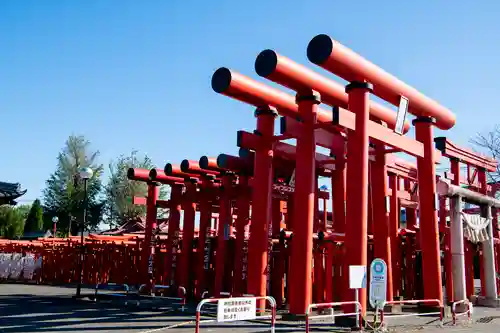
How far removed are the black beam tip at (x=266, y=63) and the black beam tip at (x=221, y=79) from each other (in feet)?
3.73

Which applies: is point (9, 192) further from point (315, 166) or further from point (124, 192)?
point (124, 192)

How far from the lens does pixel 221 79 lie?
13.8 metres

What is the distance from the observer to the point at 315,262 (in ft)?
54.5

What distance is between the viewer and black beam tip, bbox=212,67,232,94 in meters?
13.6

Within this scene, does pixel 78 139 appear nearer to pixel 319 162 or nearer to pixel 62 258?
pixel 62 258

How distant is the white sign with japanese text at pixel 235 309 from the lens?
784cm

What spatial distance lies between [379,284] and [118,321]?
21.5 ft

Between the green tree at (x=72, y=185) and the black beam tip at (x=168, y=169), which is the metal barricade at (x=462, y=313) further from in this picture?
the green tree at (x=72, y=185)

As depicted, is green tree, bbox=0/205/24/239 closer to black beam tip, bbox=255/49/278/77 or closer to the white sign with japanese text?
black beam tip, bbox=255/49/278/77

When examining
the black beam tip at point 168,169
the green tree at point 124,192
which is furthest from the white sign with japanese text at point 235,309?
the green tree at point 124,192

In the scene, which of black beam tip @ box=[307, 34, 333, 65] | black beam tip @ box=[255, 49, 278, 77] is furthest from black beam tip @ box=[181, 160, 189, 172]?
black beam tip @ box=[307, 34, 333, 65]

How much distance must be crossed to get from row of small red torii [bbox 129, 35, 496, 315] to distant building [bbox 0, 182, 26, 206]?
222 inches

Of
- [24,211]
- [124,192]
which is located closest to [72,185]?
[124,192]

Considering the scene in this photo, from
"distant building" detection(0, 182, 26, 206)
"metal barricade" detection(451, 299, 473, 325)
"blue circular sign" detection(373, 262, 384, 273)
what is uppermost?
"distant building" detection(0, 182, 26, 206)
